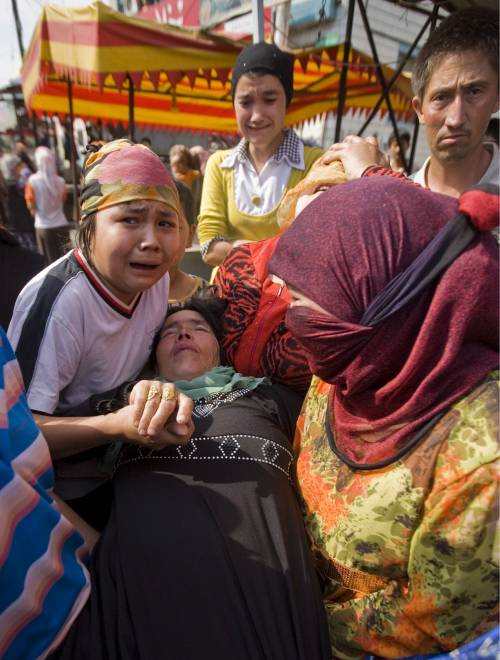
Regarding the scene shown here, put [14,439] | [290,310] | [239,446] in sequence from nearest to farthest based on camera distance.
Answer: [14,439], [290,310], [239,446]

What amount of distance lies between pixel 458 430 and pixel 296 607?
1.92 feet

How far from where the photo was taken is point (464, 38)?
175 centimetres

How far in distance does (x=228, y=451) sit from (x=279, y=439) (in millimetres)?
176

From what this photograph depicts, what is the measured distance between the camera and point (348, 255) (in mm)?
1009

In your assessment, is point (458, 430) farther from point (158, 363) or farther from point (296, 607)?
point (158, 363)

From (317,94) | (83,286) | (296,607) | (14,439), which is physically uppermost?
(317,94)

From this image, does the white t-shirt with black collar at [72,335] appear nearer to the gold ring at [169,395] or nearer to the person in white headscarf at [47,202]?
the gold ring at [169,395]

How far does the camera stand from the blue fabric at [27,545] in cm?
96

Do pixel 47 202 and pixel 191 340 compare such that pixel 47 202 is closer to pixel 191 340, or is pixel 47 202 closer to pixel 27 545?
pixel 191 340

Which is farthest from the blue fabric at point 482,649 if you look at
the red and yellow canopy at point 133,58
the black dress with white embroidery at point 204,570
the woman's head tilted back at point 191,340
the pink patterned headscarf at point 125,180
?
the red and yellow canopy at point 133,58

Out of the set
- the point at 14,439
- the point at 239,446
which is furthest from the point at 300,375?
the point at 14,439

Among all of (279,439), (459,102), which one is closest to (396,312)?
(279,439)

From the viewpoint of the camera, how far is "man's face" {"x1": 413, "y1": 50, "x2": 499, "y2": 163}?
1749 mm

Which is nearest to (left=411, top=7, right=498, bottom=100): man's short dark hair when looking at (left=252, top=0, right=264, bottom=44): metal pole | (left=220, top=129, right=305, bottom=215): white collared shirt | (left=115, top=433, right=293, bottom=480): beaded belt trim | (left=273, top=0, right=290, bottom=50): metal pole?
(left=220, top=129, right=305, bottom=215): white collared shirt
